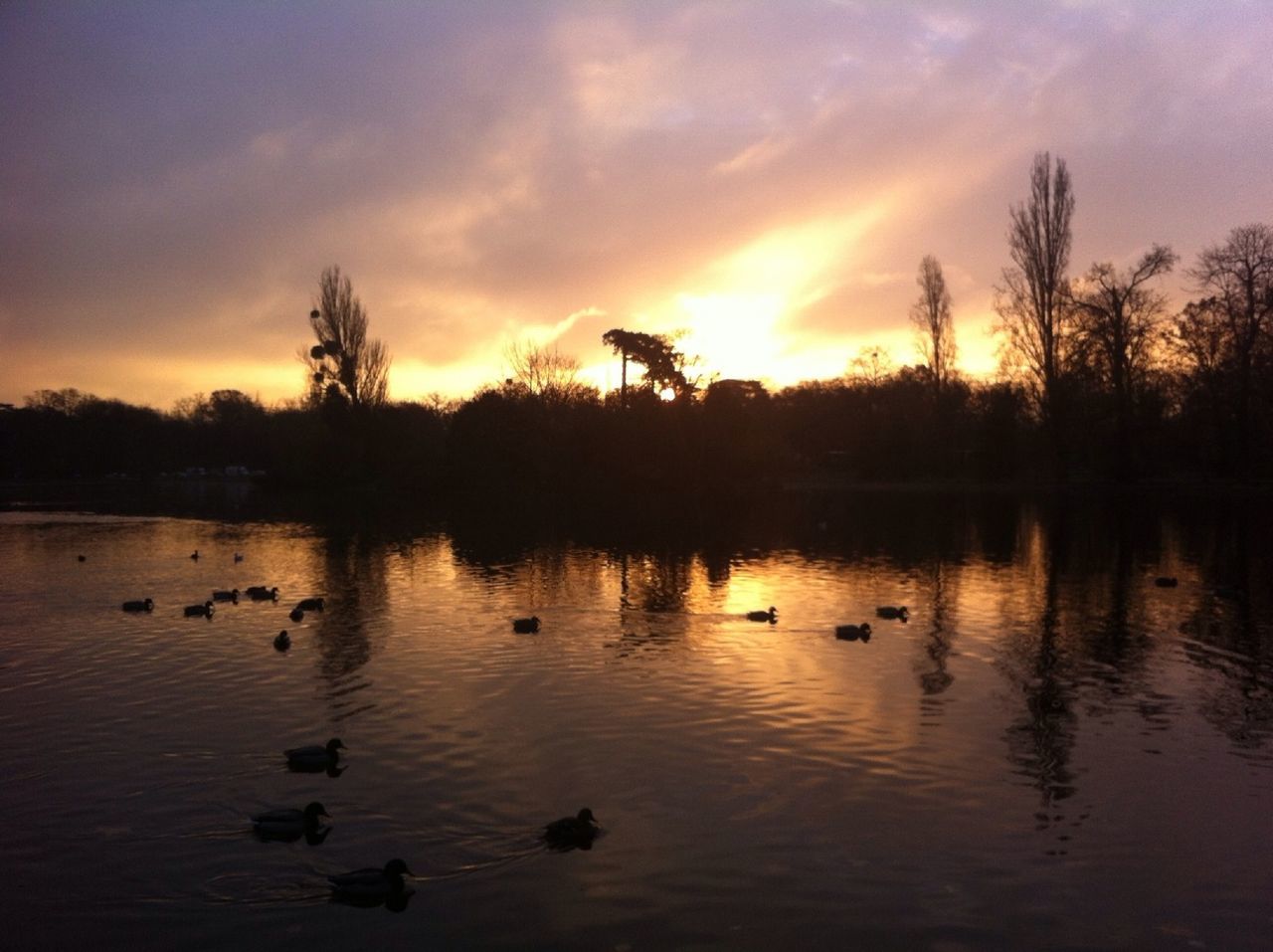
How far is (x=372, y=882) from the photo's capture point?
8344 mm

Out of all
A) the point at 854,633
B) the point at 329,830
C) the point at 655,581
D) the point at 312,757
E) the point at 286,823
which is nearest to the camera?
the point at 286,823

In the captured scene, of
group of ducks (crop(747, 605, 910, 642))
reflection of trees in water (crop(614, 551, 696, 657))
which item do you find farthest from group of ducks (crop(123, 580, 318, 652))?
group of ducks (crop(747, 605, 910, 642))

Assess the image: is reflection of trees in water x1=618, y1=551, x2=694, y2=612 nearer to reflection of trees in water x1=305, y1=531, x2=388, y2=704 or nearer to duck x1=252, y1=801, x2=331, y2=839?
reflection of trees in water x1=305, y1=531, x2=388, y2=704

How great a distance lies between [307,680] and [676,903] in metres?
9.87

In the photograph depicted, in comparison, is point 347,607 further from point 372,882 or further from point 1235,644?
point 1235,644

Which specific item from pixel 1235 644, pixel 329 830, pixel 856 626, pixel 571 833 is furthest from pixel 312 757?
pixel 1235 644

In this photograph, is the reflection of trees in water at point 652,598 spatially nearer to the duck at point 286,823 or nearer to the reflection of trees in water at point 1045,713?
the reflection of trees in water at point 1045,713

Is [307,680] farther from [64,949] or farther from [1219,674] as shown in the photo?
[1219,674]

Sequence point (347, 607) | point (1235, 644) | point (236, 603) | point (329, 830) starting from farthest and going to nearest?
point (236, 603)
point (347, 607)
point (1235, 644)
point (329, 830)

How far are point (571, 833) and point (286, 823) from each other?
9.16 ft

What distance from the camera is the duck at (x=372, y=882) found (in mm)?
→ 8312

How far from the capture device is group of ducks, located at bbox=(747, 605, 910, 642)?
64.3ft

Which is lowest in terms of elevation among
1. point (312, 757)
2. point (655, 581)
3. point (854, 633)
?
point (312, 757)

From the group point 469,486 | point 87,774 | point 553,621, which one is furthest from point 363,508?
point 87,774
